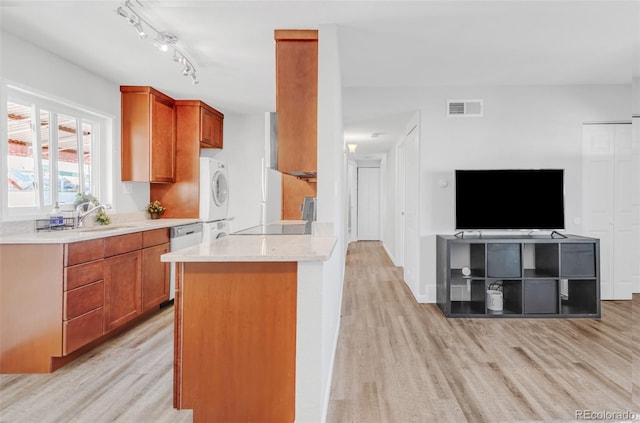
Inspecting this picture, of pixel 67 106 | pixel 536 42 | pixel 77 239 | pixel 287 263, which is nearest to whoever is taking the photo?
pixel 287 263

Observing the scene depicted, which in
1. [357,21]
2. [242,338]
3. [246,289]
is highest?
[357,21]

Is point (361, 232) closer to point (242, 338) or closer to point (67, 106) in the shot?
point (67, 106)

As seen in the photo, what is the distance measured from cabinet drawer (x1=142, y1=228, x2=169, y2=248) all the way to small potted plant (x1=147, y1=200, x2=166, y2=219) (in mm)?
938

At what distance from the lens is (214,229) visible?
189 inches

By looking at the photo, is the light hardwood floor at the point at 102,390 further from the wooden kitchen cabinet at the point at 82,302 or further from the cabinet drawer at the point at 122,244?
the cabinet drawer at the point at 122,244

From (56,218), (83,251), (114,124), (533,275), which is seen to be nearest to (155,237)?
(56,218)

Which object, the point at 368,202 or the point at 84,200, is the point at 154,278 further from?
the point at 368,202

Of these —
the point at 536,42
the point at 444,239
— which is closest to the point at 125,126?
the point at 444,239

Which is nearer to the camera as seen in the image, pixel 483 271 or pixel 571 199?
pixel 483 271

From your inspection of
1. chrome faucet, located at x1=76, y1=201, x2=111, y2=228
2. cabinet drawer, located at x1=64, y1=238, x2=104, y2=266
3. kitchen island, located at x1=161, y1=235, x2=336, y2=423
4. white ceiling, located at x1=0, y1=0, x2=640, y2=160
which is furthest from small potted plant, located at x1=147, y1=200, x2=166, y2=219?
kitchen island, located at x1=161, y1=235, x2=336, y2=423

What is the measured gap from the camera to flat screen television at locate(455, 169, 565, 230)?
3.85 m

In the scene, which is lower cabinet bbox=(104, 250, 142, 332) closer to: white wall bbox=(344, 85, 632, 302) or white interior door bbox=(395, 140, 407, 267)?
white wall bbox=(344, 85, 632, 302)

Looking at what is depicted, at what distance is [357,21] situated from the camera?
263 centimetres

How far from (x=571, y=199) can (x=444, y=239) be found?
1.65m
